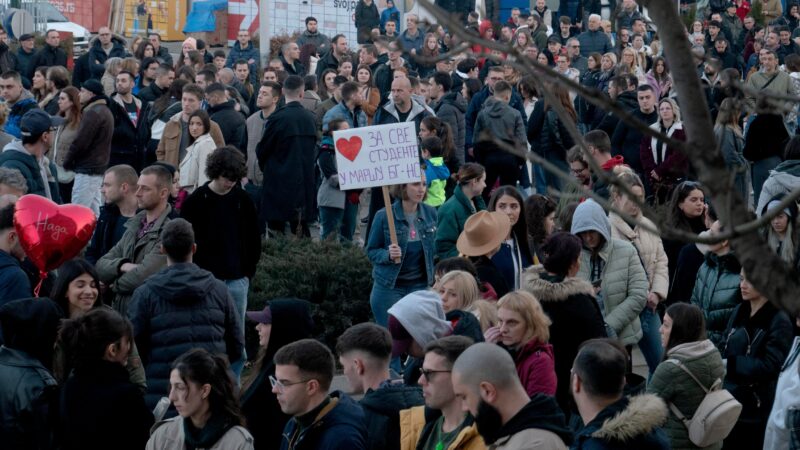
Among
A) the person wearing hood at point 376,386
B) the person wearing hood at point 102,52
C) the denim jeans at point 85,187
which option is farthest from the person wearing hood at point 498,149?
the person wearing hood at point 102,52

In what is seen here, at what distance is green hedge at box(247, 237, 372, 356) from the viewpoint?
11.0 m

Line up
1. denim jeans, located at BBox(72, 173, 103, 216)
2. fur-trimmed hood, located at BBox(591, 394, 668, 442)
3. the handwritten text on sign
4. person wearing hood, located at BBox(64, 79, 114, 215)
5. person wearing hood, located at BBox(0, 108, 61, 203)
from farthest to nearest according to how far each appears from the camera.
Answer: denim jeans, located at BBox(72, 173, 103, 216) → person wearing hood, located at BBox(64, 79, 114, 215) → person wearing hood, located at BBox(0, 108, 61, 203) → the handwritten text on sign → fur-trimmed hood, located at BBox(591, 394, 668, 442)

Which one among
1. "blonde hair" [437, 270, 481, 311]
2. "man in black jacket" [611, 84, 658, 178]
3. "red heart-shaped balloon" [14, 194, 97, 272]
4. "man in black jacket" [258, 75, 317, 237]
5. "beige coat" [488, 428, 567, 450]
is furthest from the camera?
"man in black jacket" [611, 84, 658, 178]

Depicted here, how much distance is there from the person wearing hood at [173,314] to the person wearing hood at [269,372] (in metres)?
0.59

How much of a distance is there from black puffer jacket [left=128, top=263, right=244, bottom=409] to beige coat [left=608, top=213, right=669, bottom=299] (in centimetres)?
320

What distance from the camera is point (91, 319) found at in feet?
20.1

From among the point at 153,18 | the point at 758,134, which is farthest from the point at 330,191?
the point at 153,18

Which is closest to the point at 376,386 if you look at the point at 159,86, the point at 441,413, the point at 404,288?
the point at 441,413

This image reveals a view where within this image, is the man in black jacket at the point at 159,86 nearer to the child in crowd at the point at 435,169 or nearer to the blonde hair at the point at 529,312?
the child in crowd at the point at 435,169

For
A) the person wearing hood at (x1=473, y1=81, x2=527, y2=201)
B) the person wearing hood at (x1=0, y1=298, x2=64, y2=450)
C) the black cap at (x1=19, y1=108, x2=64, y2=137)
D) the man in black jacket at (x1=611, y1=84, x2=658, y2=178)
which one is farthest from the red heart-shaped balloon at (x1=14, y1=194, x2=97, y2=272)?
the man in black jacket at (x1=611, y1=84, x2=658, y2=178)

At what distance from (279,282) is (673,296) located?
Answer: 3.42 metres

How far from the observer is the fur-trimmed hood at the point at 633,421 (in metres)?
5.30

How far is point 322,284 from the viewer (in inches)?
444

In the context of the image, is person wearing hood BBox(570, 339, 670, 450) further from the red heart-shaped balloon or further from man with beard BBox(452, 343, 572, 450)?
the red heart-shaped balloon
